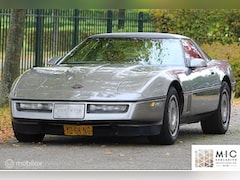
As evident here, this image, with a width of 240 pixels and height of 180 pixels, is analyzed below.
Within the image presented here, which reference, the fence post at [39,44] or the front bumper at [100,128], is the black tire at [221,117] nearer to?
the front bumper at [100,128]

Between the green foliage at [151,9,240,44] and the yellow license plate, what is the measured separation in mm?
1152

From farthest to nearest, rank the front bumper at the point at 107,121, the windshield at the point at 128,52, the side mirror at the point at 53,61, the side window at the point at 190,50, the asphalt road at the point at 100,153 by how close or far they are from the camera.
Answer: the side window at the point at 190,50 < the side mirror at the point at 53,61 < the windshield at the point at 128,52 < the front bumper at the point at 107,121 < the asphalt road at the point at 100,153

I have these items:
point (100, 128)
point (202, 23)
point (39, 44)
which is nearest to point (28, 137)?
point (100, 128)

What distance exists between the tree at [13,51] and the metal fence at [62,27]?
49 millimetres

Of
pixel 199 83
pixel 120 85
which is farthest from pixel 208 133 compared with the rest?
pixel 120 85

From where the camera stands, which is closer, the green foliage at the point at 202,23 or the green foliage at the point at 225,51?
→ the green foliage at the point at 202,23

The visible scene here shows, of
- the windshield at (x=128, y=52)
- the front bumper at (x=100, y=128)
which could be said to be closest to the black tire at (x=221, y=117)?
the windshield at (x=128, y=52)

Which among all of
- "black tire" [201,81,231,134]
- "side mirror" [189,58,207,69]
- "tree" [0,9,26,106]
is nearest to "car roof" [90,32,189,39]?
"side mirror" [189,58,207,69]

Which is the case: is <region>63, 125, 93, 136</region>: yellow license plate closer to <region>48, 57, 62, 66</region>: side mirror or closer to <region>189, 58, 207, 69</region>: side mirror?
<region>48, 57, 62, 66</region>: side mirror

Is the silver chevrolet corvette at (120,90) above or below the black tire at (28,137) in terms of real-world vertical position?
above

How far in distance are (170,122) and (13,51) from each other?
1.82 meters

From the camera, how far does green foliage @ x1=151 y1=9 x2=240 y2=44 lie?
30.4ft

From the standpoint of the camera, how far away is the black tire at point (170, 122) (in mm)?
9235
